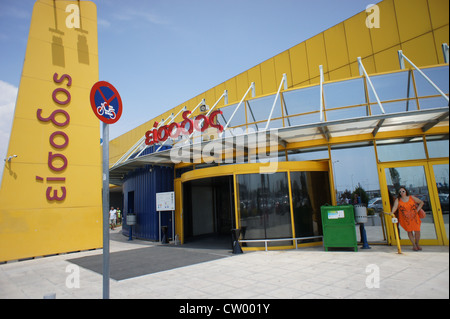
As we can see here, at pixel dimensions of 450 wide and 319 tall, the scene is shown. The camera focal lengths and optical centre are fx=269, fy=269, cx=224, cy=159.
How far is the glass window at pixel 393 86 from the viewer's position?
28.6 ft

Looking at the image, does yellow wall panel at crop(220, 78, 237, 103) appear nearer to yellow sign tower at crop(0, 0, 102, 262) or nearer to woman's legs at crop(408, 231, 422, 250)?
yellow sign tower at crop(0, 0, 102, 262)

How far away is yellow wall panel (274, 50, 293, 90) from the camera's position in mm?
14754

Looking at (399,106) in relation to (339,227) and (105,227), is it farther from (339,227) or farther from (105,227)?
(105,227)

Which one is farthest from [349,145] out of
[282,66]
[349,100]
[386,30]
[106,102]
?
[106,102]

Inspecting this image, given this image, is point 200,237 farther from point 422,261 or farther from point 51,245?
point 422,261

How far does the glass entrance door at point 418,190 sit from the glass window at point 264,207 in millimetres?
3011

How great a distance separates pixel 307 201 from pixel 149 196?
757 cm

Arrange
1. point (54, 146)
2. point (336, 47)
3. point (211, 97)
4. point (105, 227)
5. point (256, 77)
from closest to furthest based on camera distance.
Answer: point (105, 227) < point (54, 146) < point (336, 47) < point (256, 77) < point (211, 97)

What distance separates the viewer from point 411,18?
10.5 metres

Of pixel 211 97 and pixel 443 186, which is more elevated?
pixel 211 97

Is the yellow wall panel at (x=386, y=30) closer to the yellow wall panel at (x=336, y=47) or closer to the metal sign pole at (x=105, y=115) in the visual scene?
the yellow wall panel at (x=336, y=47)

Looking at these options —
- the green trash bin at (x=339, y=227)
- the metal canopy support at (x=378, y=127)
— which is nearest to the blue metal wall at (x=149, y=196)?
the green trash bin at (x=339, y=227)
